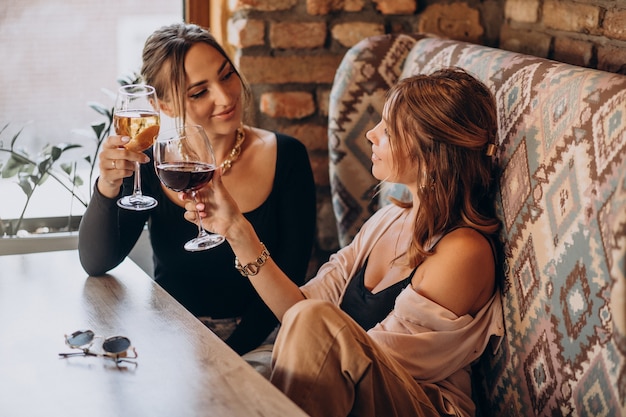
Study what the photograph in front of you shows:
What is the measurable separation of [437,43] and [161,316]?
1.15 m

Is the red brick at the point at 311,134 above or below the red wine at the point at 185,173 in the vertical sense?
below

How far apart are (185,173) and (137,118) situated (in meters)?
0.21

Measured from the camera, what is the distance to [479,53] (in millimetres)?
2023

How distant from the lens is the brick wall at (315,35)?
2.58 m

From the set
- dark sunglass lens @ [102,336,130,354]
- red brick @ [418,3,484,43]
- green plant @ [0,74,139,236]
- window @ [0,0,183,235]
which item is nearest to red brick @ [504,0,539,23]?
red brick @ [418,3,484,43]

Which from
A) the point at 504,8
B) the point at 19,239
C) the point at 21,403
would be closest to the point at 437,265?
the point at 21,403

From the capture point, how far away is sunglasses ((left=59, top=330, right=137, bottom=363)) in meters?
1.45

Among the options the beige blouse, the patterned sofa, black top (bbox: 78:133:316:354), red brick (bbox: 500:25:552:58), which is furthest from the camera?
red brick (bbox: 500:25:552:58)

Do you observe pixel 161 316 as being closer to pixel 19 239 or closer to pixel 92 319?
pixel 92 319

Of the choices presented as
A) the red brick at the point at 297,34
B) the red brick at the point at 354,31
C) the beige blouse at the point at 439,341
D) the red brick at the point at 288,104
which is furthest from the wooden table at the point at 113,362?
the red brick at the point at 354,31

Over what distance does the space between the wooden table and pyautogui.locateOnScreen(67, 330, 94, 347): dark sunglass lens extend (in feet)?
0.09

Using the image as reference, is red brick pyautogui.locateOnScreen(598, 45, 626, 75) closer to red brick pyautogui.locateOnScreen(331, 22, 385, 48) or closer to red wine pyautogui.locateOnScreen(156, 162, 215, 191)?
red brick pyautogui.locateOnScreen(331, 22, 385, 48)

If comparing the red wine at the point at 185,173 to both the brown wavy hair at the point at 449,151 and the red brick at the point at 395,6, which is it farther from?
the red brick at the point at 395,6

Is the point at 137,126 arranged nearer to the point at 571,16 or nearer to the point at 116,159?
the point at 116,159
